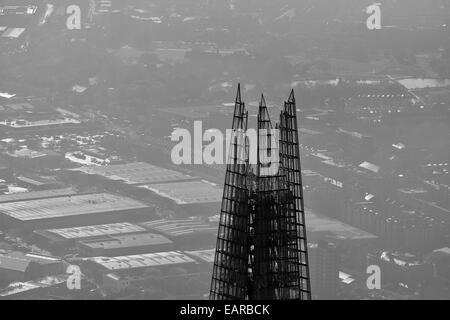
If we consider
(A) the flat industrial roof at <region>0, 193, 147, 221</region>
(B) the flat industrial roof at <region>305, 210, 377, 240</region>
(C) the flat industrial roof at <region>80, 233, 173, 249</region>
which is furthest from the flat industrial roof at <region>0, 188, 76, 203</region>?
(B) the flat industrial roof at <region>305, 210, 377, 240</region>

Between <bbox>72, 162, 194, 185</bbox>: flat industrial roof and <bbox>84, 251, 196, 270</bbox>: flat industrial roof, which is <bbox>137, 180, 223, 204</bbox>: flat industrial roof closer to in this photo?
<bbox>72, 162, 194, 185</bbox>: flat industrial roof

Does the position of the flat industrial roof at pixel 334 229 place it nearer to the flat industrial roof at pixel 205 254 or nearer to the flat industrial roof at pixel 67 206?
the flat industrial roof at pixel 205 254

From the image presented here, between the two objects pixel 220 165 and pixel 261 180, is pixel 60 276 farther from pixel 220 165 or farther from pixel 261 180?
pixel 261 180

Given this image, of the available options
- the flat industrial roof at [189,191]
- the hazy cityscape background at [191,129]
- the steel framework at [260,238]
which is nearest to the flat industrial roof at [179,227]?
the hazy cityscape background at [191,129]

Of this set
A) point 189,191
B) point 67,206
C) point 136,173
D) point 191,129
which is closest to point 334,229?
point 189,191

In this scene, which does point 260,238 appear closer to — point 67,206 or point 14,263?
point 14,263
